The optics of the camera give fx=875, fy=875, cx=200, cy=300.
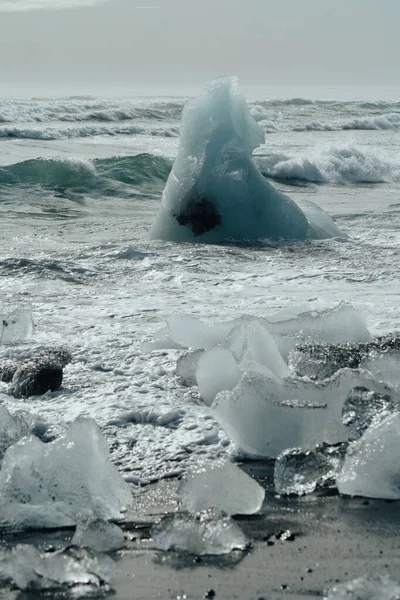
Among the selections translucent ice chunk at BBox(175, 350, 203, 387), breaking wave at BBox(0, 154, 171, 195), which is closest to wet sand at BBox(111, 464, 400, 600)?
translucent ice chunk at BBox(175, 350, 203, 387)

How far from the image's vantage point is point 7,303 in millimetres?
4910

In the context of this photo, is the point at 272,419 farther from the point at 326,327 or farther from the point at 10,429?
the point at 326,327

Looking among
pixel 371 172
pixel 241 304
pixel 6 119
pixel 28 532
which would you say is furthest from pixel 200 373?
pixel 6 119

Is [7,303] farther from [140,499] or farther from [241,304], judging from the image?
[140,499]

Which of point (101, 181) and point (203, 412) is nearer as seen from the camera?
point (203, 412)

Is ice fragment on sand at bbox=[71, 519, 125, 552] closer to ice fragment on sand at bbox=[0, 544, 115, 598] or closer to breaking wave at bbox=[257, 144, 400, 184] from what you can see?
ice fragment on sand at bbox=[0, 544, 115, 598]

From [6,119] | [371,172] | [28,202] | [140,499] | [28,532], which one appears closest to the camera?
[28,532]

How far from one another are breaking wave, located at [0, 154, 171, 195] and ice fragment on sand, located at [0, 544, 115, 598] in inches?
365

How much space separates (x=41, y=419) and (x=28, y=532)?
83cm

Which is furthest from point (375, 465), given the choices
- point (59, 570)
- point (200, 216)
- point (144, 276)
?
point (200, 216)

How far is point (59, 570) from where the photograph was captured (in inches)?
83.2

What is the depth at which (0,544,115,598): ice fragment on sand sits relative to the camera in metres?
2.06

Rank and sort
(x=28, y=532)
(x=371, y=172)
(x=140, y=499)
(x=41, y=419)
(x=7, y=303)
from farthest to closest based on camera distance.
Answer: (x=371, y=172) → (x=7, y=303) → (x=41, y=419) → (x=140, y=499) → (x=28, y=532)

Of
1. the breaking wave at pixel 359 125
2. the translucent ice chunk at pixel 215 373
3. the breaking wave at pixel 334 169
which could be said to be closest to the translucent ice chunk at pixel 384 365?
the translucent ice chunk at pixel 215 373
